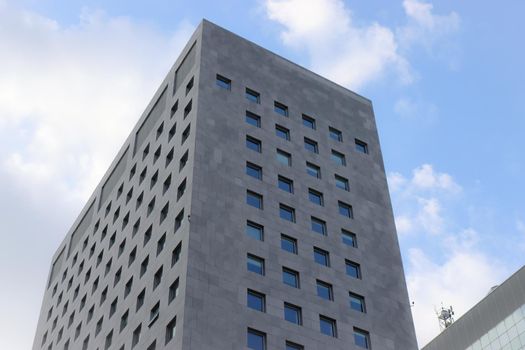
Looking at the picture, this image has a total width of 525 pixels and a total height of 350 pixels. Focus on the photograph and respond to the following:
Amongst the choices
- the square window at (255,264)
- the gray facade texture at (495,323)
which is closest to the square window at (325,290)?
the square window at (255,264)

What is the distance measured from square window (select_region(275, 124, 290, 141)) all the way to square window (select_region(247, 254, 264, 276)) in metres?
12.2

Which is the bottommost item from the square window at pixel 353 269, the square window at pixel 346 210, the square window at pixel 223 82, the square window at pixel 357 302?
the square window at pixel 357 302

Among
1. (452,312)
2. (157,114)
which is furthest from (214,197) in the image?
(452,312)

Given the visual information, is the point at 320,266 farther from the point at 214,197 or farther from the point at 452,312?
the point at 452,312

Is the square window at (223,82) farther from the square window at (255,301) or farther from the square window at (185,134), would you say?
the square window at (255,301)

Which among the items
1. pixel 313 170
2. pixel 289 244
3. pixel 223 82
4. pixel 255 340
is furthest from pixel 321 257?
pixel 223 82

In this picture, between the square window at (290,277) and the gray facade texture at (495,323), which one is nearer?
the square window at (290,277)

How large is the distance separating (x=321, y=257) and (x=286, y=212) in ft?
12.3

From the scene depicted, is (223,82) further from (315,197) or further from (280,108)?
(315,197)

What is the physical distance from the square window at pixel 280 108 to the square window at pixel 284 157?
411 cm

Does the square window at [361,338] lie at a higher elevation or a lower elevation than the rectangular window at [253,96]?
lower

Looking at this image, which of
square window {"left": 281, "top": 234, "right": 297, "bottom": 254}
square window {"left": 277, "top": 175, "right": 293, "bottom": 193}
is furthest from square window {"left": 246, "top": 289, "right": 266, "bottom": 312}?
square window {"left": 277, "top": 175, "right": 293, "bottom": 193}

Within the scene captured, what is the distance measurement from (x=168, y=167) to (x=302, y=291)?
543 inches

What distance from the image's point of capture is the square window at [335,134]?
6278 cm
